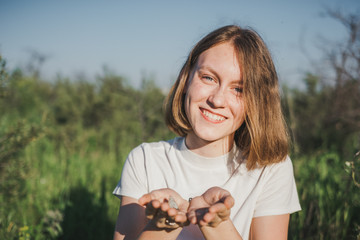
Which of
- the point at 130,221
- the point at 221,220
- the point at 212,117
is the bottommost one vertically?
the point at 130,221

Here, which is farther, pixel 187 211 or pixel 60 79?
pixel 60 79

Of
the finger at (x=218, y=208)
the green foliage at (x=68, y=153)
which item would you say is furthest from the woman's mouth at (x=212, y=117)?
the green foliage at (x=68, y=153)

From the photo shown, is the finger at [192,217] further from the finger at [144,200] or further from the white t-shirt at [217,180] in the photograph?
the white t-shirt at [217,180]

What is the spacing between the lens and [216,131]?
1688 millimetres

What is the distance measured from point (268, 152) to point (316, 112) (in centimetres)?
407

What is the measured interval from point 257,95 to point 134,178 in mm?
841

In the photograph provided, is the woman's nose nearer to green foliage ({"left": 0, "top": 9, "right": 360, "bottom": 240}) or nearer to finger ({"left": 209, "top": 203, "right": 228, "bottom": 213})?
finger ({"left": 209, "top": 203, "right": 228, "bottom": 213})

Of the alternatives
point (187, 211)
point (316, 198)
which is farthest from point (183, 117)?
point (316, 198)

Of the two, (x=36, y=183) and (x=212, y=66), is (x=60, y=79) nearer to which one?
(x=36, y=183)

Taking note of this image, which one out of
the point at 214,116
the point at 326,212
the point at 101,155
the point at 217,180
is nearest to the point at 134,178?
the point at 217,180

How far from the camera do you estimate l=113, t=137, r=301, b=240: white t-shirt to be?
5.37 feet

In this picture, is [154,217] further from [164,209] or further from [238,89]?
[238,89]

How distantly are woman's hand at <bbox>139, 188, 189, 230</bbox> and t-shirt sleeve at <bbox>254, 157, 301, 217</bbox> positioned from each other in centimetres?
53

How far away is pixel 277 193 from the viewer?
5.41ft
